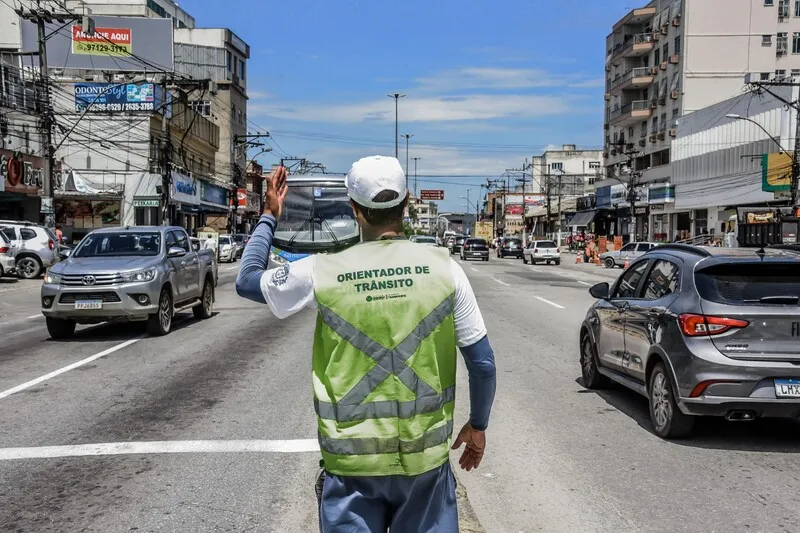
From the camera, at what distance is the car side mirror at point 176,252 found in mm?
13812

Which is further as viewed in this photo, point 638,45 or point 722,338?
point 638,45

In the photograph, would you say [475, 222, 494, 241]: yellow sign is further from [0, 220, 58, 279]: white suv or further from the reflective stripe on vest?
the reflective stripe on vest

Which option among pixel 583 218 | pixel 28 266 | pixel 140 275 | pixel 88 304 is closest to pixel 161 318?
pixel 140 275

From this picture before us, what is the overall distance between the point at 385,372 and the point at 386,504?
1.42 feet

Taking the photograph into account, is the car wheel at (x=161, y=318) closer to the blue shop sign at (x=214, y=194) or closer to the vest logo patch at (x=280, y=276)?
the vest logo patch at (x=280, y=276)

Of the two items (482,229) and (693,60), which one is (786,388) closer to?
(693,60)

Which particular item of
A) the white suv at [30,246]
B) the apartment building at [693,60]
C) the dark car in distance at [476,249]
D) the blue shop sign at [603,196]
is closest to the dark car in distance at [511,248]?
the dark car in distance at [476,249]

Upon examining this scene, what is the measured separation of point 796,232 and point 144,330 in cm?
1944

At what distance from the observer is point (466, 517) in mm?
4523

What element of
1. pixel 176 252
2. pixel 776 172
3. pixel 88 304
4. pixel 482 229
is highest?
pixel 776 172

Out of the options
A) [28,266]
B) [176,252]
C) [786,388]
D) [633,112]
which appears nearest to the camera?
[786,388]

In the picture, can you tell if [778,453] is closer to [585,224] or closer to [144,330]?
[144,330]

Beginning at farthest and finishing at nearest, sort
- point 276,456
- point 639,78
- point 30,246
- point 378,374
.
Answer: point 639,78 → point 30,246 → point 276,456 → point 378,374

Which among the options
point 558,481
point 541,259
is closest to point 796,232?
point 558,481
